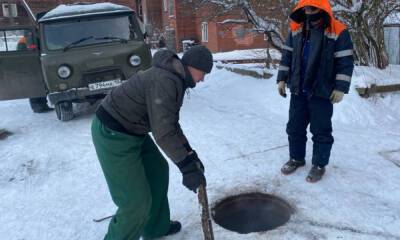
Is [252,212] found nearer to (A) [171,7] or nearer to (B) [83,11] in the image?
(B) [83,11]

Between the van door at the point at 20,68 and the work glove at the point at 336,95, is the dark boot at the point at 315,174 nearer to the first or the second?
the work glove at the point at 336,95

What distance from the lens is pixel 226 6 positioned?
8031 mm

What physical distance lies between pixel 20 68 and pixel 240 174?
16.2 feet

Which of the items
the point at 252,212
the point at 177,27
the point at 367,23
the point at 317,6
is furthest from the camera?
the point at 177,27

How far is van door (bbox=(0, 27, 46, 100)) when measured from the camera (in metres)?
7.20

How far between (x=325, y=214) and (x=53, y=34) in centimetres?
556

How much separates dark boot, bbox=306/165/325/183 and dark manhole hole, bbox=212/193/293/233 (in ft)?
1.51

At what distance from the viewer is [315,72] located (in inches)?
149

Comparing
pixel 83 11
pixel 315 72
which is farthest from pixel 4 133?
pixel 315 72

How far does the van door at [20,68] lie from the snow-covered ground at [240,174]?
618 millimetres

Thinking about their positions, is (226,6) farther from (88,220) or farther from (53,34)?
(88,220)

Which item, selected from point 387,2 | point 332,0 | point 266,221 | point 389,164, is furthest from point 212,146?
point 387,2

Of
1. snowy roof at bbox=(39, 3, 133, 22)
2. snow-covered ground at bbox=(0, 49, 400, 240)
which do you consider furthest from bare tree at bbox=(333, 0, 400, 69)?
snowy roof at bbox=(39, 3, 133, 22)

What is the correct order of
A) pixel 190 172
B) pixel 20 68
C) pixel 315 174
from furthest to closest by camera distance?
pixel 20 68
pixel 315 174
pixel 190 172
